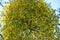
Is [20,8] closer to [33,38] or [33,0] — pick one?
[33,0]

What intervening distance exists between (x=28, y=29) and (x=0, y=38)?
342 centimetres

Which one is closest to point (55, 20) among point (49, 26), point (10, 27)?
point (49, 26)

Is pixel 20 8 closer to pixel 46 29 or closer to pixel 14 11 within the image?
pixel 14 11

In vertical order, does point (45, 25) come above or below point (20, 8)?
below

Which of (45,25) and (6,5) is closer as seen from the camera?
(45,25)

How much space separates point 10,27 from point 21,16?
1610mm

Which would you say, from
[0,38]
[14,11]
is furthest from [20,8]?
[0,38]

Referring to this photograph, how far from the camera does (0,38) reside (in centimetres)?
2256

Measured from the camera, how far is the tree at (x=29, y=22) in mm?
21156

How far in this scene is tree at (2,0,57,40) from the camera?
833 inches

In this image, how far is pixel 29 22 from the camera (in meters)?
21.1

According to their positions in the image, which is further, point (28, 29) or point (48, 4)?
point (48, 4)

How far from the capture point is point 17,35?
69.9 ft

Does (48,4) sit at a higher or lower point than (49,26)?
higher
